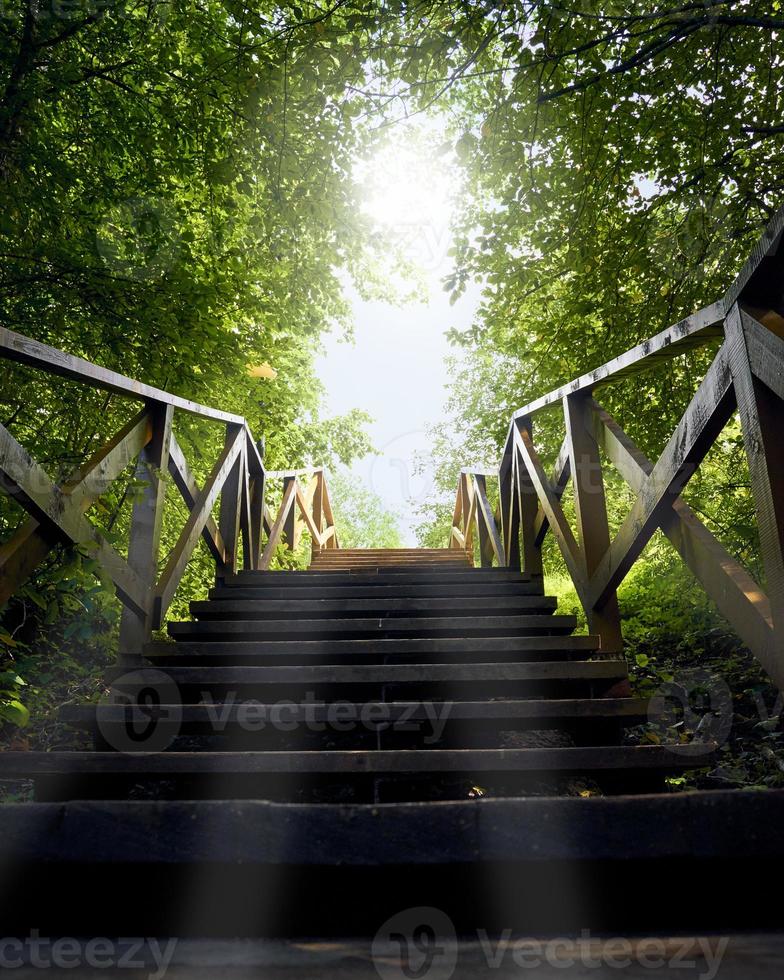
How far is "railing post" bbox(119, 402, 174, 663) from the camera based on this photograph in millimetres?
2666

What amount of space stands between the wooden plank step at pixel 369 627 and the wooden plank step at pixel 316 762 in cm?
120

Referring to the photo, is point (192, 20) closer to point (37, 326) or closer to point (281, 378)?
point (37, 326)

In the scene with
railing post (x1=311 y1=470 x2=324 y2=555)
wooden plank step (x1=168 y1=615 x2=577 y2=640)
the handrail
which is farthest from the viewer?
railing post (x1=311 y1=470 x2=324 y2=555)

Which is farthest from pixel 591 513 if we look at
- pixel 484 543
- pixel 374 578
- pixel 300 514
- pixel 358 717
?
pixel 300 514

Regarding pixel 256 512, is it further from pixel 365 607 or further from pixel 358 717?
pixel 358 717

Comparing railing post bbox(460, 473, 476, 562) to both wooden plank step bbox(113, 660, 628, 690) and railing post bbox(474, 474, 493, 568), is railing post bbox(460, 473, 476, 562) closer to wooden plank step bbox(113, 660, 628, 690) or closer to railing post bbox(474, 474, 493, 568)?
railing post bbox(474, 474, 493, 568)

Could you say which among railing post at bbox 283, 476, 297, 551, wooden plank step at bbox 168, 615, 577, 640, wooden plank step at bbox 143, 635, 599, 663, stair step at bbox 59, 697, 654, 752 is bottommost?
stair step at bbox 59, 697, 654, 752

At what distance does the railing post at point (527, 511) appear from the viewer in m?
4.46

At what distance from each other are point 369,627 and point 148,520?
1195mm

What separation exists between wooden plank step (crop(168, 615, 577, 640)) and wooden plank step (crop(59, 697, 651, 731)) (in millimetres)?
904

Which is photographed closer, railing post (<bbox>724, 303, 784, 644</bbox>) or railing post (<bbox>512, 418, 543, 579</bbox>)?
railing post (<bbox>724, 303, 784, 644</bbox>)

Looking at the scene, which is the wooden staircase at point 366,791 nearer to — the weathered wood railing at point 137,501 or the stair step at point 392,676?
the stair step at point 392,676

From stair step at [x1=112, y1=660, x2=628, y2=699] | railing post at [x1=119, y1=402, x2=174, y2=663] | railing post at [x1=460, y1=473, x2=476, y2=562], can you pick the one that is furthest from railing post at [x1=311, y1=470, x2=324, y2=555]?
stair step at [x1=112, y1=660, x2=628, y2=699]

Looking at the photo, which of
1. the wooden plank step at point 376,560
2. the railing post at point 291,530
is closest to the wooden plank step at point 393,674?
the wooden plank step at point 376,560
